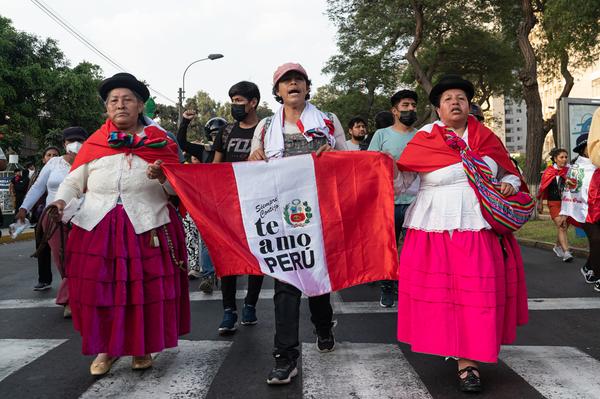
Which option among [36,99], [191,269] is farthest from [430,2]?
[36,99]

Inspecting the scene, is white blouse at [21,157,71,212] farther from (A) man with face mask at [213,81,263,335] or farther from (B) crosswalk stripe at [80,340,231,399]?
(B) crosswalk stripe at [80,340,231,399]

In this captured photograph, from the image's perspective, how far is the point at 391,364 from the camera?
13.2 feet

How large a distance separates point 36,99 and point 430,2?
25345 millimetres

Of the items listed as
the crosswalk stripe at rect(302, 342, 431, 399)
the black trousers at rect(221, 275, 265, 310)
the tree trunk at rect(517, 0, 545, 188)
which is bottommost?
the crosswalk stripe at rect(302, 342, 431, 399)

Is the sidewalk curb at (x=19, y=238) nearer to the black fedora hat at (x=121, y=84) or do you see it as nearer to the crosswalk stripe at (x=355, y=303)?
the crosswalk stripe at (x=355, y=303)

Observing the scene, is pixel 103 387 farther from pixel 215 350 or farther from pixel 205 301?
pixel 205 301

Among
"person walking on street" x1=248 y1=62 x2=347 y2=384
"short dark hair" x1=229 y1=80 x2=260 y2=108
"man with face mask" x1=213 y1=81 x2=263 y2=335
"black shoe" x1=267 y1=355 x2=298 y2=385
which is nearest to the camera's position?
"black shoe" x1=267 y1=355 x2=298 y2=385

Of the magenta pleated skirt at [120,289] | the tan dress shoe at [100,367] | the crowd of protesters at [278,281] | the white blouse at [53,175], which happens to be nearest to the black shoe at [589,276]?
the crowd of protesters at [278,281]

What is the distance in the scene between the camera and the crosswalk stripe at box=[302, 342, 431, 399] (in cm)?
349

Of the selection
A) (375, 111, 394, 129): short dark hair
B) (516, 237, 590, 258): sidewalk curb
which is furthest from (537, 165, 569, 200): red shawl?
(375, 111, 394, 129): short dark hair

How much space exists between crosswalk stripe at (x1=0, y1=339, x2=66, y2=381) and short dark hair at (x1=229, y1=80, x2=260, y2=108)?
2.61 meters

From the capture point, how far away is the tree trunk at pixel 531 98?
17906mm

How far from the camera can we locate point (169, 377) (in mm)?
3869

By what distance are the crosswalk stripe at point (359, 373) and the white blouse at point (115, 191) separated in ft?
4.77
